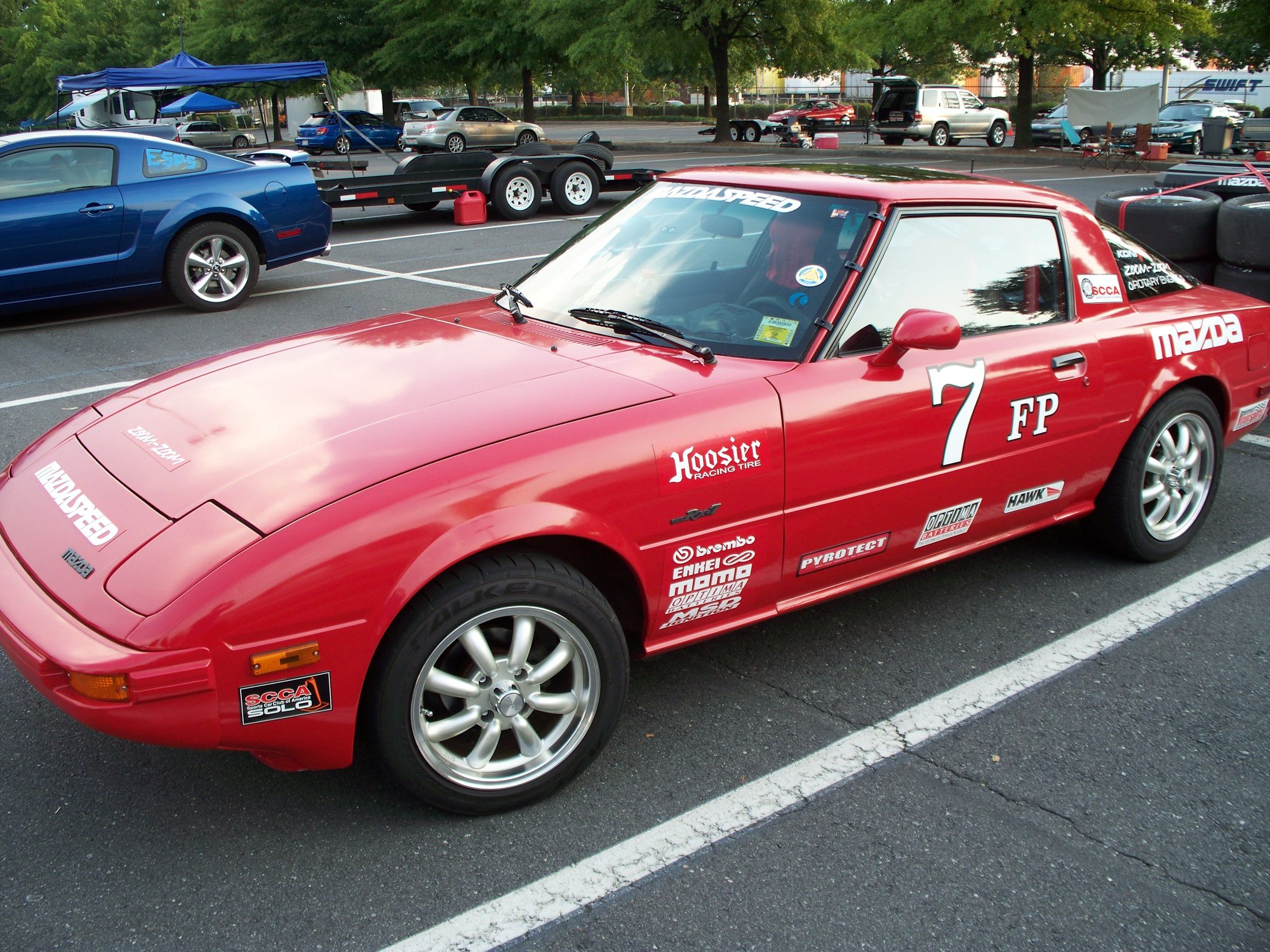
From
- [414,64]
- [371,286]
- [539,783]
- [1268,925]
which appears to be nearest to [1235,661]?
[1268,925]

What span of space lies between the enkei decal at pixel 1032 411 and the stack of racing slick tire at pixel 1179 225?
139 inches

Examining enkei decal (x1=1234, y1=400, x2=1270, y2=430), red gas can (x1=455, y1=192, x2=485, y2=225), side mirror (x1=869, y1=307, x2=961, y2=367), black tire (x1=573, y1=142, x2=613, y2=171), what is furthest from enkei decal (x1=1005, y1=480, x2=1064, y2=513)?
black tire (x1=573, y1=142, x2=613, y2=171)

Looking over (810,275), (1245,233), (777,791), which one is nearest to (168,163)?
(810,275)

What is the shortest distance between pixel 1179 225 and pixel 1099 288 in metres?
3.32

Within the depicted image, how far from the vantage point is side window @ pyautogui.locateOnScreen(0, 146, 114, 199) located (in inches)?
318

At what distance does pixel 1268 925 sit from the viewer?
7.92 ft

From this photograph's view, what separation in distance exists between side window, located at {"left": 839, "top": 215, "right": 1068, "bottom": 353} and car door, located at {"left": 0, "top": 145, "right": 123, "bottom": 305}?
7.08 meters

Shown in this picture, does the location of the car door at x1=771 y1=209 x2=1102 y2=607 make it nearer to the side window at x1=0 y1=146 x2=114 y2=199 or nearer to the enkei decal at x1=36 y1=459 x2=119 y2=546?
the enkei decal at x1=36 y1=459 x2=119 y2=546

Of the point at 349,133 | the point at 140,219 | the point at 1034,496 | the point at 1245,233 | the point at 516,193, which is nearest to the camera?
the point at 1034,496

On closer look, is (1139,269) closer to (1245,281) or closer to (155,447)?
(1245,281)

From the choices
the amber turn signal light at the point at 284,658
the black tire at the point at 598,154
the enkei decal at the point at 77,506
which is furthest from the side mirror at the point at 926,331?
the black tire at the point at 598,154

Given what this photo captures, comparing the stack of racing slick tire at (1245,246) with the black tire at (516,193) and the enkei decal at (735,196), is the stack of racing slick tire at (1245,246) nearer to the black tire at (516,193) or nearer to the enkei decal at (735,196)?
the enkei decal at (735,196)

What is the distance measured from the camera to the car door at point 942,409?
311cm

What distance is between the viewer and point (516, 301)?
150 inches
